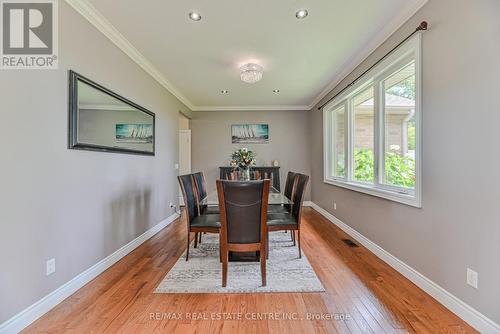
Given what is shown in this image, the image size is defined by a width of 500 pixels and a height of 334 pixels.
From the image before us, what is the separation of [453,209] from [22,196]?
306 centimetres

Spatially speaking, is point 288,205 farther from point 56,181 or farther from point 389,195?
point 56,181

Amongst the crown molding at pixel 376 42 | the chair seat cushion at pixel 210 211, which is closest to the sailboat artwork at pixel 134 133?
the chair seat cushion at pixel 210 211

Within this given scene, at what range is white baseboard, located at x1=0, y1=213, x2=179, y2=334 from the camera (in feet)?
5.05

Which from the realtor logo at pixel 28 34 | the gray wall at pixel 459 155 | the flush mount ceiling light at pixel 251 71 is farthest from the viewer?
the flush mount ceiling light at pixel 251 71

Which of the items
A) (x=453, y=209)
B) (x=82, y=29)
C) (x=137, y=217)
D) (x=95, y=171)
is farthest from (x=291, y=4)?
(x=137, y=217)

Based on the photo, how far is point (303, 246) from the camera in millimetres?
3109

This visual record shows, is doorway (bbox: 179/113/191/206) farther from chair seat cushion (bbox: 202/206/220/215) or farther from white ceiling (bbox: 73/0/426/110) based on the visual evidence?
chair seat cushion (bbox: 202/206/220/215)

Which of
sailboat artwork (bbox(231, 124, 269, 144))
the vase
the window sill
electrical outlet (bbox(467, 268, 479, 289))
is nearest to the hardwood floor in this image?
electrical outlet (bbox(467, 268, 479, 289))

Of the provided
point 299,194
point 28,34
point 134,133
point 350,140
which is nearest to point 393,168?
point 299,194

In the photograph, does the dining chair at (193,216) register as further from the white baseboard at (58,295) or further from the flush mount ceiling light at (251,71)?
the flush mount ceiling light at (251,71)

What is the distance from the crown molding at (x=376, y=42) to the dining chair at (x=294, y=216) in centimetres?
173

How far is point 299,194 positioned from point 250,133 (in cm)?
339

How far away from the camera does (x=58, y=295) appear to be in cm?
188

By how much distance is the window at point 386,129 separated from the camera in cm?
226
